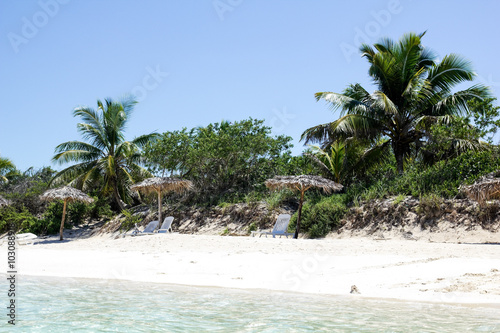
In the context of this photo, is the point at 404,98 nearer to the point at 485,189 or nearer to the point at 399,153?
the point at 399,153

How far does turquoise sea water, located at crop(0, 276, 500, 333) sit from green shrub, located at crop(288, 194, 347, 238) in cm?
813

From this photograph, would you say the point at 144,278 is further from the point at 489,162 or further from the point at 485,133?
the point at 485,133

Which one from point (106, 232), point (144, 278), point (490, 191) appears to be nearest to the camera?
point (144, 278)

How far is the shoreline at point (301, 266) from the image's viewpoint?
5836 mm

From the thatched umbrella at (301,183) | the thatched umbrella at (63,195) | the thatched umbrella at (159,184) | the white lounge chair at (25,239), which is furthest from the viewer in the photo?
the thatched umbrella at (159,184)

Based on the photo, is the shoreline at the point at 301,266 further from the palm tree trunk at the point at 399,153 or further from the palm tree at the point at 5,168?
the palm tree at the point at 5,168

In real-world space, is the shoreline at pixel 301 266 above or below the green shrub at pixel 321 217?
below

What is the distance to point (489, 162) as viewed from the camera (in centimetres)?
1329

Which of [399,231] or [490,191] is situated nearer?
[490,191]

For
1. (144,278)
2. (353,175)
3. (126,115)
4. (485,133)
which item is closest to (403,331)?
(144,278)

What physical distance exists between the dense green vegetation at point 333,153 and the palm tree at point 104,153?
52 millimetres

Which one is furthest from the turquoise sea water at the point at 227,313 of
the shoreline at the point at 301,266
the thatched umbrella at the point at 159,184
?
the thatched umbrella at the point at 159,184

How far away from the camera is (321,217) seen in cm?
1426

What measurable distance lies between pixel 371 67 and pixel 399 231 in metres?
7.36
